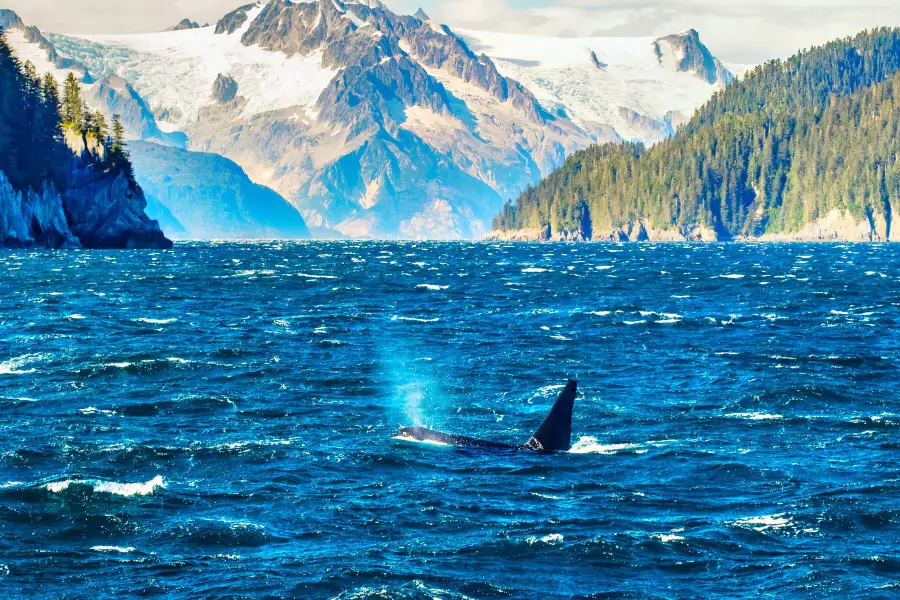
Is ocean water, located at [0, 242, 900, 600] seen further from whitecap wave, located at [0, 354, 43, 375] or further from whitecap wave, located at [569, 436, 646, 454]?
whitecap wave, located at [0, 354, 43, 375]

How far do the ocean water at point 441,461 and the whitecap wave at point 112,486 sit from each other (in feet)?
0.33

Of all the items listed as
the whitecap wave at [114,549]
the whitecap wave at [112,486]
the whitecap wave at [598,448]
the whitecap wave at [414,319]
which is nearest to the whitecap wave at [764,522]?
the whitecap wave at [598,448]

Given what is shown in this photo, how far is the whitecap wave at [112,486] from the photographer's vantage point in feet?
109

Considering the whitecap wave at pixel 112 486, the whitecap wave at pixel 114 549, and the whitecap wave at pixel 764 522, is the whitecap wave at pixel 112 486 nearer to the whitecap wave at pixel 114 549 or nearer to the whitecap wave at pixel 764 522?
the whitecap wave at pixel 114 549

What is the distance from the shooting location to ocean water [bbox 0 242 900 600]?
27438mm

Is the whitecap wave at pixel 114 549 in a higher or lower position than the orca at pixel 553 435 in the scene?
lower

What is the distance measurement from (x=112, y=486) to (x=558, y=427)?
1423 centimetres

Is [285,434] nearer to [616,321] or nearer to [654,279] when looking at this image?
[616,321]

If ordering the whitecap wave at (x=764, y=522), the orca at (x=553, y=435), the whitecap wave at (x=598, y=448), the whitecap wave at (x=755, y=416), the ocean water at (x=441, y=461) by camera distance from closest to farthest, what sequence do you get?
the ocean water at (x=441, y=461) < the whitecap wave at (x=764, y=522) < the orca at (x=553, y=435) < the whitecap wave at (x=598, y=448) < the whitecap wave at (x=755, y=416)

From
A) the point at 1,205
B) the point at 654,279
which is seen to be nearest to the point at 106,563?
the point at 654,279

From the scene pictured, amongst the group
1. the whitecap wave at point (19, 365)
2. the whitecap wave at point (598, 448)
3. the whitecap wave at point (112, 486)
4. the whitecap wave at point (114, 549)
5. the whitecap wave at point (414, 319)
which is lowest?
the whitecap wave at point (114, 549)

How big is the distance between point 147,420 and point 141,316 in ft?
137

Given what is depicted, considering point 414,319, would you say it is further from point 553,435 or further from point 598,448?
point 553,435

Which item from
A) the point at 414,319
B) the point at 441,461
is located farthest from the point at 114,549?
the point at 414,319
